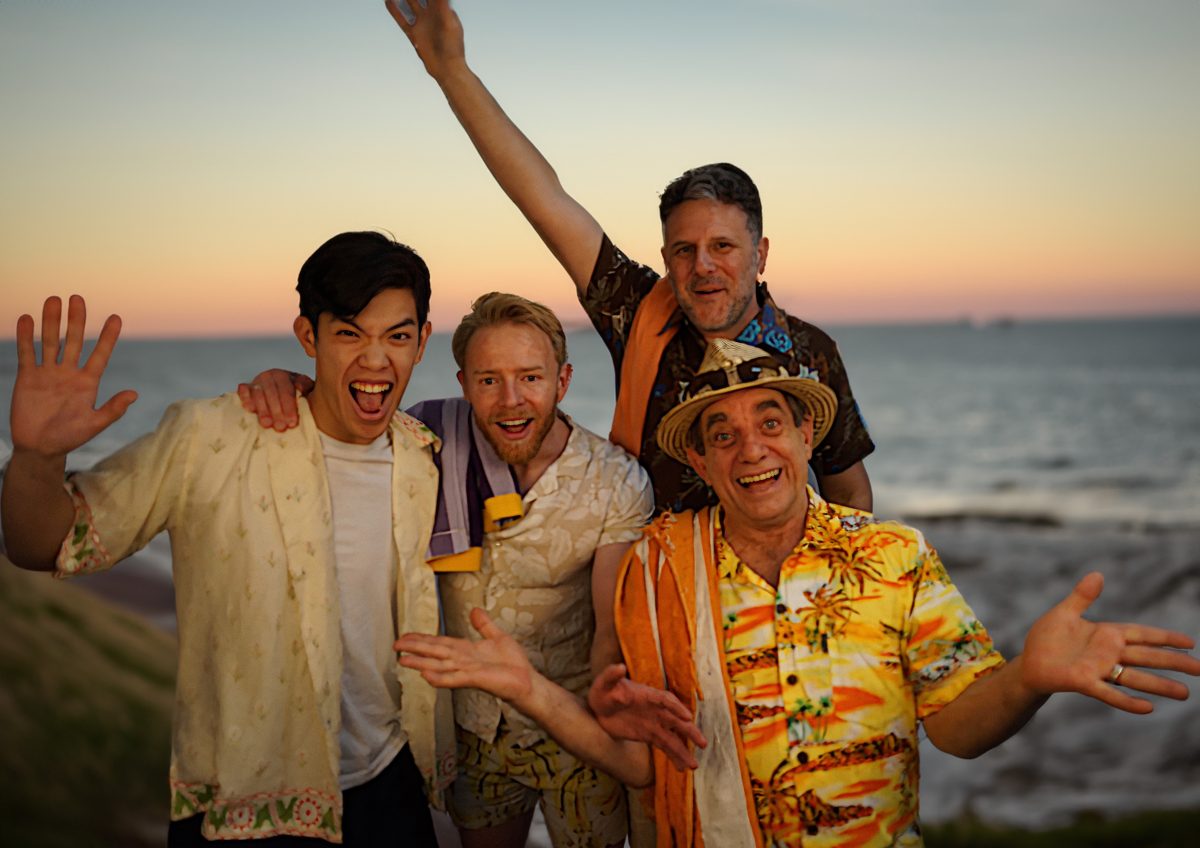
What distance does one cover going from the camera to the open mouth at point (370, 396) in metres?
2.96

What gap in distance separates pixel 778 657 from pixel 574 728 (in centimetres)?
56

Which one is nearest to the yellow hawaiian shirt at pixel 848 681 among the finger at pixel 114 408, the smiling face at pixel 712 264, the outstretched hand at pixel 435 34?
the smiling face at pixel 712 264

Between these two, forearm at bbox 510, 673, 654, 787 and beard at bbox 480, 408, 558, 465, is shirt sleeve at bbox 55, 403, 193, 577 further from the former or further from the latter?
forearm at bbox 510, 673, 654, 787

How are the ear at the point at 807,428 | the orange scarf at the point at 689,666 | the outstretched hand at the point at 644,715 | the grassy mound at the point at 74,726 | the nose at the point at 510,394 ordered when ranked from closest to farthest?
the outstretched hand at the point at 644,715 → the orange scarf at the point at 689,666 → the ear at the point at 807,428 → the nose at the point at 510,394 → the grassy mound at the point at 74,726

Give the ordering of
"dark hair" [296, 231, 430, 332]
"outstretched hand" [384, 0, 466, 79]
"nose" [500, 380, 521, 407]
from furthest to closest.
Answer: "outstretched hand" [384, 0, 466, 79]
"nose" [500, 380, 521, 407]
"dark hair" [296, 231, 430, 332]

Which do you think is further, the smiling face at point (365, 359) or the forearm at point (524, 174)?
the forearm at point (524, 174)

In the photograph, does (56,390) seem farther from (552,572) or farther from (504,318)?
(552,572)

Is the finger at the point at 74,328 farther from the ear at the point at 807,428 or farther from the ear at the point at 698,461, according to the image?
the ear at the point at 807,428

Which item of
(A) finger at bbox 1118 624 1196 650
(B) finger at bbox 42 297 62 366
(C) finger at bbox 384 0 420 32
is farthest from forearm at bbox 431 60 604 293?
(A) finger at bbox 1118 624 1196 650

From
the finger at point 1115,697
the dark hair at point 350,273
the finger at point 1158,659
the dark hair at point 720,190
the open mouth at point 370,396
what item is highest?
→ the dark hair at point 720,190

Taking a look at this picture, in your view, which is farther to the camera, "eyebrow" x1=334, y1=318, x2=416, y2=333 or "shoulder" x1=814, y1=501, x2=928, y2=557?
"eyebrow" x1=334, y1=318, x2=416, y2=333

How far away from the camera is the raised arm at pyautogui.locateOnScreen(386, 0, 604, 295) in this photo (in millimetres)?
3725

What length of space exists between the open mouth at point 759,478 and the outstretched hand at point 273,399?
4.06ft

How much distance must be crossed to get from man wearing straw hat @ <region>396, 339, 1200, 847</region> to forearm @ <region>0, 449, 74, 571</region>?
881 mm
